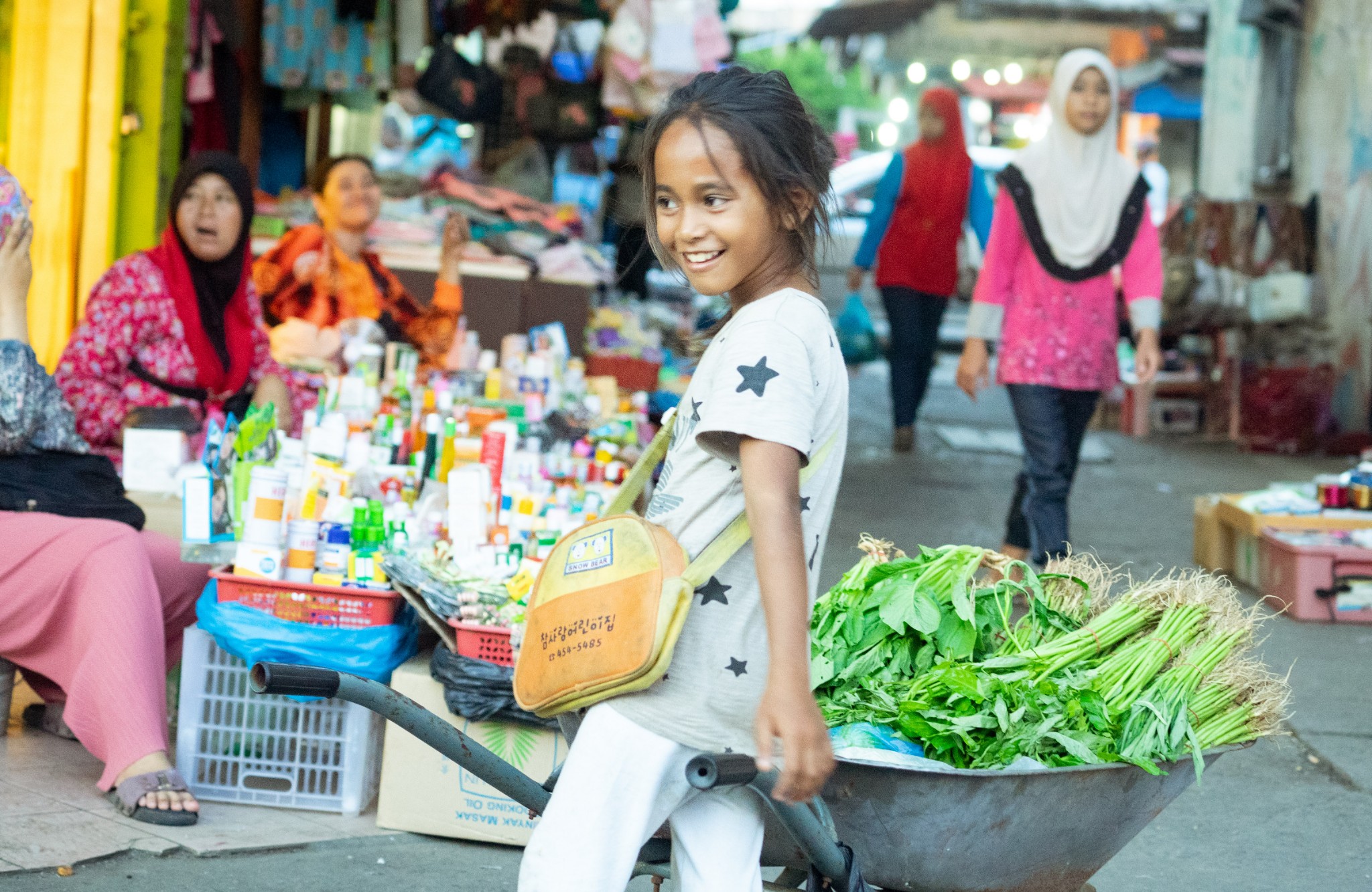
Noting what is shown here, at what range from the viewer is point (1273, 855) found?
3.58m

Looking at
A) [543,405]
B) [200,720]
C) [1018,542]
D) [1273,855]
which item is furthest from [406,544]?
[1018,542]

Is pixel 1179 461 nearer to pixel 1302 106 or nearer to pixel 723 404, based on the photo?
pixel 1302 106

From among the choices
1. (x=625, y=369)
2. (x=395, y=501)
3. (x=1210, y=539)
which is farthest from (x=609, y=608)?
(x=625, y=369)

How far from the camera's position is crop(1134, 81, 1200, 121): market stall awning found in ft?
69.8

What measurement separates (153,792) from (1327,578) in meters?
4.44

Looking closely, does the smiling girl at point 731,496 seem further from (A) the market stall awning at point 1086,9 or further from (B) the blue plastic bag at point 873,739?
(A) the market stall awning at point 1086,9

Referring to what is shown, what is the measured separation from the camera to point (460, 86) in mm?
9188

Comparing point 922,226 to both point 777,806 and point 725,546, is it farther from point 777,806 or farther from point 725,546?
point 777,806

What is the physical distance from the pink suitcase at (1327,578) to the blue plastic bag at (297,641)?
12.6ft

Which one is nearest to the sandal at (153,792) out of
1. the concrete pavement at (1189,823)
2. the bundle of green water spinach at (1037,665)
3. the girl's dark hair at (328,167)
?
the concrete pavement at (1189,823)

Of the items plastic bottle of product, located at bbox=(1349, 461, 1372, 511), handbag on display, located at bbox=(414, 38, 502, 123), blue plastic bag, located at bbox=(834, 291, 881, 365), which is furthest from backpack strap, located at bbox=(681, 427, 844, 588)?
blue plastic bag, located at bbox=(834, 291, 881, 365)

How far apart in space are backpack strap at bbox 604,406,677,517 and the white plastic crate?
1.61 metres

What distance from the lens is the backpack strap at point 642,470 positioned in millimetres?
2215

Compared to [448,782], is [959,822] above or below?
above
